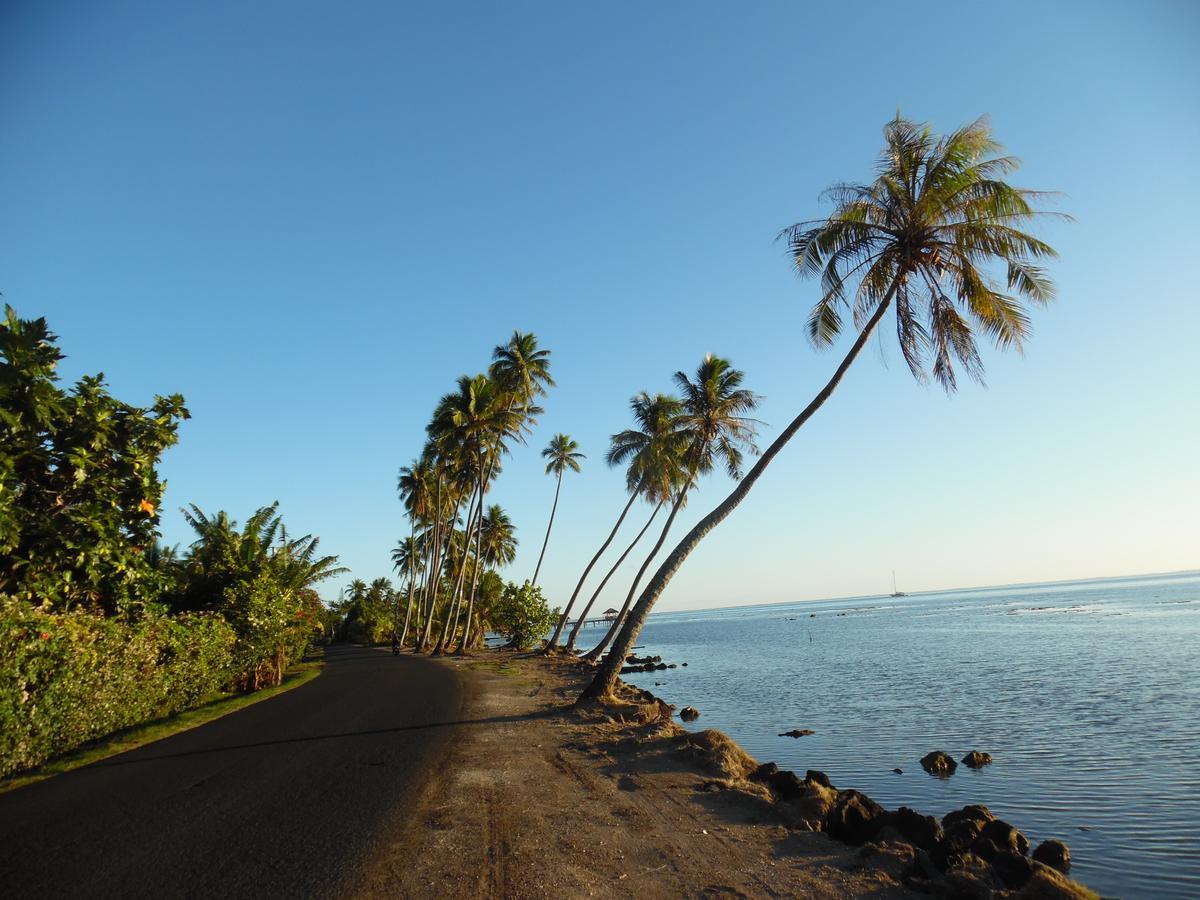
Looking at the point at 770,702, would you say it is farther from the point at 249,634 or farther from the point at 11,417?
the point at 11,417

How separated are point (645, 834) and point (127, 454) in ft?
48.7

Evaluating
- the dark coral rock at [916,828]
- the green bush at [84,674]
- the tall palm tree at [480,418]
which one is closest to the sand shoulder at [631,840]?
the dark coral rock at [916,828]

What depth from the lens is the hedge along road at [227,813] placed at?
19.5ft

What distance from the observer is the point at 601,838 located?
22.7ft

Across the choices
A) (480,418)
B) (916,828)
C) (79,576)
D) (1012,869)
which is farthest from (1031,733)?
(480,418)

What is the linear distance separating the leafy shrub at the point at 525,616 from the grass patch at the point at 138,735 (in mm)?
23939

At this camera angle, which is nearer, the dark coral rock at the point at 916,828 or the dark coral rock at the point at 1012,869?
the dark coral rock at the point at 1012,869

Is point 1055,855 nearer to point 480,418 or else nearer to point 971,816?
point 971,816

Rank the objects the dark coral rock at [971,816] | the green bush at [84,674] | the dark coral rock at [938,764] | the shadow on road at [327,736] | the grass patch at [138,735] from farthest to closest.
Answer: the dark coral rock at [938,764], the shadow on road at [327,736], the grass patch at [138,735], the green bush at [84,674], the dark coral rock at [971,816]

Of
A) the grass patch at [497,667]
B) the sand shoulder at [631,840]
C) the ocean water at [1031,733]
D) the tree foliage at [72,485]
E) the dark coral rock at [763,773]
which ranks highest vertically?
the tree foliage at [72,485]

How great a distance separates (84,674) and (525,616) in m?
34.9

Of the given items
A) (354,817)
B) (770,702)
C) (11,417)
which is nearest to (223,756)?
(354,817)

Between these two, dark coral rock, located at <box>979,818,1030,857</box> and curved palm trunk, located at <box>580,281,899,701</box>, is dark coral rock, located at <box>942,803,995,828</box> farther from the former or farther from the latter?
curved palm trunk, located at <box>580,281,899,701</box>

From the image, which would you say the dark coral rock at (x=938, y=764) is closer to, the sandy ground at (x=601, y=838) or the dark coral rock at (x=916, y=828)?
the sandy ground at (x=601, y=838)
